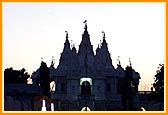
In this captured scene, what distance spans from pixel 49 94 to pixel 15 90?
9.86 feet

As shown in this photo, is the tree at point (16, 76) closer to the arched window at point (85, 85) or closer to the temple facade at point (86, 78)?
the temple facade at point (86, 78)

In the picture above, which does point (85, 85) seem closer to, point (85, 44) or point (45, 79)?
point (85, 44)

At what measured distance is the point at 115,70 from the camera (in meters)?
33.3

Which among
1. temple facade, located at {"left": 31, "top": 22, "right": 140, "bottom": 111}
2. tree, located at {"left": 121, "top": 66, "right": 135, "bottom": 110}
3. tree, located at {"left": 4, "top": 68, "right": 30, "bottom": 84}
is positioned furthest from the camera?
tree, located at {"left": 4, "top": 68, "right": 30, "bottom": 84}

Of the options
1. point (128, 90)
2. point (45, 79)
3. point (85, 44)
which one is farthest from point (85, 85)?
point (128, 90)

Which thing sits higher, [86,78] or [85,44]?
[85,44]

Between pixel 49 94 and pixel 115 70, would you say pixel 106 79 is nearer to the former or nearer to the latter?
pixel 115 70

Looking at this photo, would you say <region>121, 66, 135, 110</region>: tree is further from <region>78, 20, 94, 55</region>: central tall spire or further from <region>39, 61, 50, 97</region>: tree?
<region>78, 20, 94, 55</region>: central tall spire

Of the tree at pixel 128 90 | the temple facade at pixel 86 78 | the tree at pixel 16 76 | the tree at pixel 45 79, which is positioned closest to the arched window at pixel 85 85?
the temple facade at pixel 86 78

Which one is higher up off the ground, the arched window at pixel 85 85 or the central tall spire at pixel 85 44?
the central tall spire at pixel 85 44

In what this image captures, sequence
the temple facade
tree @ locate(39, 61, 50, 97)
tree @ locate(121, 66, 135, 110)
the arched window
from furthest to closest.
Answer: the arched window → the temple facade → tree @ locate(39, 61, 50, 97) → tree @ locate(121, 66, 135, 110)

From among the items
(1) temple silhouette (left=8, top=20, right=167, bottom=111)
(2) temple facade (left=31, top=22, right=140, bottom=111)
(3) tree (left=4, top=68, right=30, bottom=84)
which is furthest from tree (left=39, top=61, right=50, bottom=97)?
(3) tree (left=4, top=68, right=30, bottom=84)

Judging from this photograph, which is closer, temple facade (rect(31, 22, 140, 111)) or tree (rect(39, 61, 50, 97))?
tree (rect(39, 61, 50, 97))

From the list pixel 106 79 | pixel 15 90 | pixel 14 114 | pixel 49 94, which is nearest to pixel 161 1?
pixel 14 114
